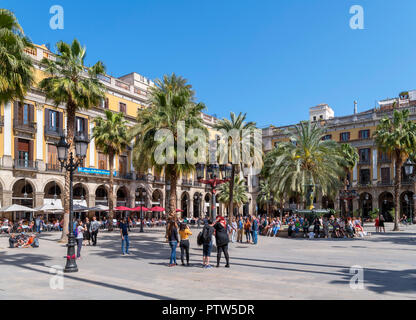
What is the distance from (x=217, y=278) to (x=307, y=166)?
921 inches

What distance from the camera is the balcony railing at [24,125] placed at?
34153 mm

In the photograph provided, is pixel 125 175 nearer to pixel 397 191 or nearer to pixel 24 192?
pixel 24 192

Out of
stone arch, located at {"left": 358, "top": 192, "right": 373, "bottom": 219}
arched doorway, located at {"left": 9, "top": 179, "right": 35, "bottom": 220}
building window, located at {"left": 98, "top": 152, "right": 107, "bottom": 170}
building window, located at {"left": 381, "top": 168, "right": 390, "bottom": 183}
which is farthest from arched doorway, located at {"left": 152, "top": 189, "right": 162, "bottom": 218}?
building window, located at {"left": 381, "top": 168, "right": 390, "bottom": 183}

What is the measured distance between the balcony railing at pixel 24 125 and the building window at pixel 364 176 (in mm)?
46846

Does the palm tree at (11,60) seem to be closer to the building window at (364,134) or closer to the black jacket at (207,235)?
the black jacket at (207,235)

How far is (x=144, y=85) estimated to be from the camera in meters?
55.7

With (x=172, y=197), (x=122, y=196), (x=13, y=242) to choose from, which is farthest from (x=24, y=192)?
(x=172, y=197)

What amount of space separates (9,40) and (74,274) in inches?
398

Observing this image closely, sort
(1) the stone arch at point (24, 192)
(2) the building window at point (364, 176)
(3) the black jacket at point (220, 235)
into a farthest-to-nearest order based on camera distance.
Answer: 1. (2) the building window at point (364, 176)
2. (1) the stone arch at point (24, 192)
3. (3) the black jacket at point (220, 235)

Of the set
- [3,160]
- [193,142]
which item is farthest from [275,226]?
[3,160]

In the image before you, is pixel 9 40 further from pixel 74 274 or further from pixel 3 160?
pixel 3 160

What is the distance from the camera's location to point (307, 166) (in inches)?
1251

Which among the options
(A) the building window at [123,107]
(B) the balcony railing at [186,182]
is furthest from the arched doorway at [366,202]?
(A) the building window at [123,107]

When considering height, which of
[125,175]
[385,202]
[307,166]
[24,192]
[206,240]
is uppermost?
[307,166]
